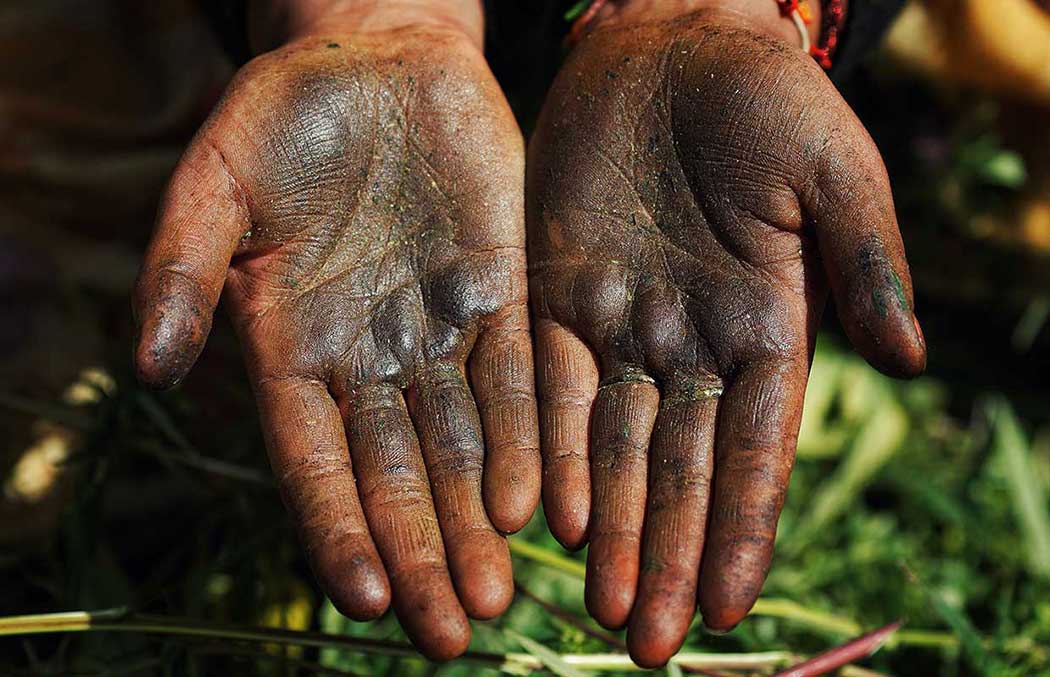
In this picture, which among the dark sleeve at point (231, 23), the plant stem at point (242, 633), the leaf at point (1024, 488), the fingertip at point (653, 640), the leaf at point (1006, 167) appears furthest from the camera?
the leaf at point (1006, 167)

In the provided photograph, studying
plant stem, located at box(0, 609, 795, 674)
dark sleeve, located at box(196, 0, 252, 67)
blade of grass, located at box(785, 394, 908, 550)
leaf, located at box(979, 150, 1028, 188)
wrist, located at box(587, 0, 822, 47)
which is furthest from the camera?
leaf, located at box(979, 150, 1028, 188)

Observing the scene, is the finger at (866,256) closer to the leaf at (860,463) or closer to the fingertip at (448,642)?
the fingertip at (448,642)

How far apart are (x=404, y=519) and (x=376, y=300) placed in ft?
1.28

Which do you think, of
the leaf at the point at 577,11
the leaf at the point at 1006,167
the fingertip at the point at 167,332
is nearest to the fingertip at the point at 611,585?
the fingertip at the point at 167,332

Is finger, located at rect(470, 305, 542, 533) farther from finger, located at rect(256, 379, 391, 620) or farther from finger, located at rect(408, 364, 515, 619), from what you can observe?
finger, located at rect(256, 379, 391, 620)

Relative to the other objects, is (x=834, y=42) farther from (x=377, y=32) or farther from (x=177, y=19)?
(x=177, y=19)

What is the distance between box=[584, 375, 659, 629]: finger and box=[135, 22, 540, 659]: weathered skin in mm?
104

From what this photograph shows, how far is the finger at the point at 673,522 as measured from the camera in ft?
4.37

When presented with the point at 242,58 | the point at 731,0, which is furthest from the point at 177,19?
the point at 731,0

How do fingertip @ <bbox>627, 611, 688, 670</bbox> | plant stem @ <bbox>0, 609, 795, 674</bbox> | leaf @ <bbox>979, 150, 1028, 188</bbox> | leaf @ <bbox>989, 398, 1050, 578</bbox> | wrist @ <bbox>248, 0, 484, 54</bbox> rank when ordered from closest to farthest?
fingertip @ <bbox>627, 611, 688, 670</bbox>
plant stem @ <bbox>0, 609, 795, 674</bbox>
wrist @ <bbox>248, 0, 484, 54</bbox>
leaf @ <bbox>989, 398, 1050, 578</bbox>
leaf @ <bbox>979, 150, 1028, 188</bbox>

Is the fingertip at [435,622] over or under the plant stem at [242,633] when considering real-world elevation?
over

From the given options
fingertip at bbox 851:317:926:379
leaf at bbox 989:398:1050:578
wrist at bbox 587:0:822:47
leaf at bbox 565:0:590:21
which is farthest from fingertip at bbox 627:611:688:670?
leaf at bbox 989:398:1050:578

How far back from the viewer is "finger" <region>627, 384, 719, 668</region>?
1.33m

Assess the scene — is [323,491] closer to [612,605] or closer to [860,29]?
[612,605]
